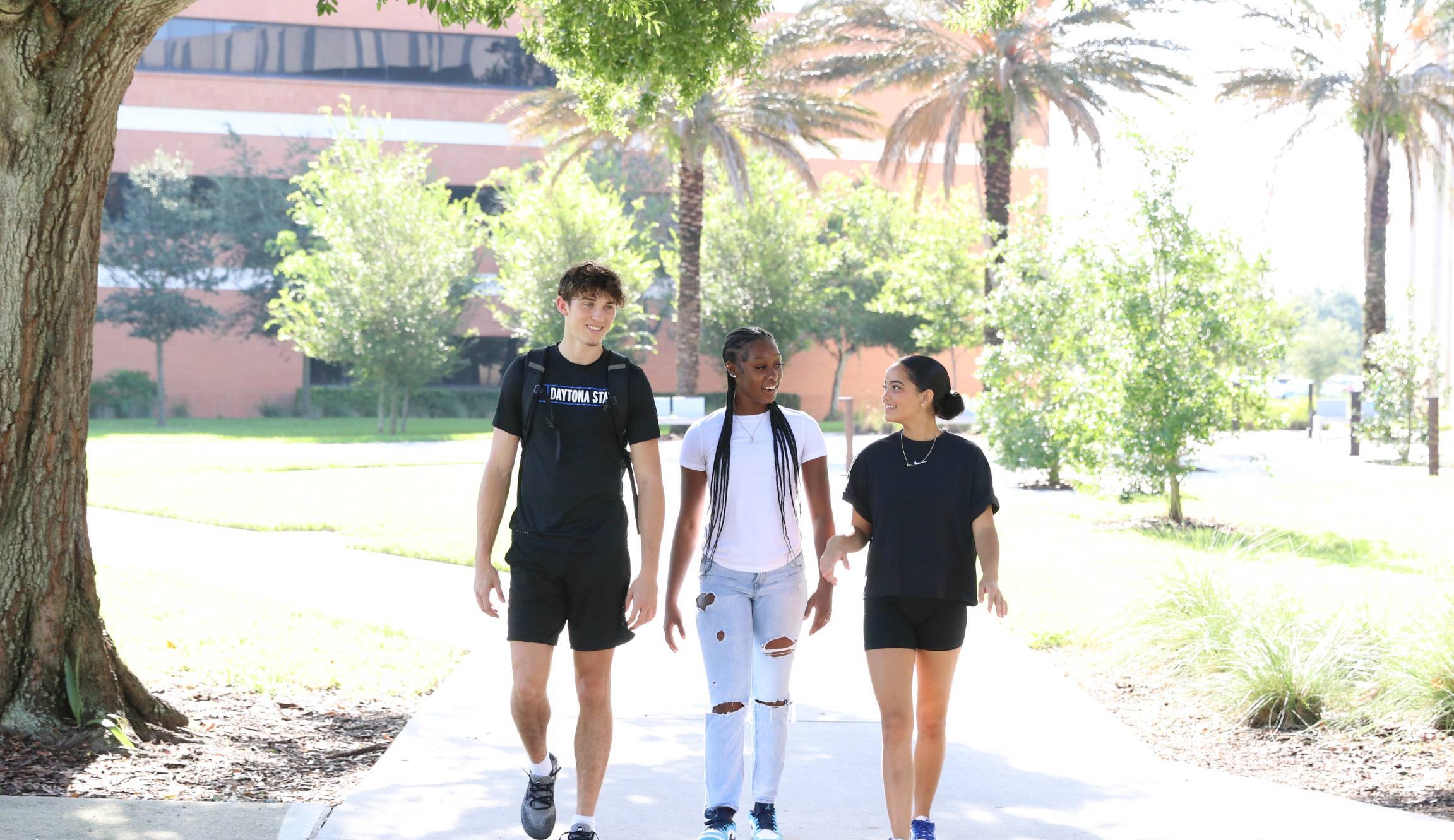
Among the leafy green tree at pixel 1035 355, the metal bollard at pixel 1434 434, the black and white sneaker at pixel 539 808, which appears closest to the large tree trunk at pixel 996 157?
the leafy green tree at pixel 1035 355

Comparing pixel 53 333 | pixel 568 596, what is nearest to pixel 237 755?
pixel 53 333

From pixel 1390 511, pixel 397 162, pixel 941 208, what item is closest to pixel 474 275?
pixel 397 162

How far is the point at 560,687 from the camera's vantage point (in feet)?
22.4

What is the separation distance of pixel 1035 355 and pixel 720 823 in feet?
44.9

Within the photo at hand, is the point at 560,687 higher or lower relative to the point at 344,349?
lower

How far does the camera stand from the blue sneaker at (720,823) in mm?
4262

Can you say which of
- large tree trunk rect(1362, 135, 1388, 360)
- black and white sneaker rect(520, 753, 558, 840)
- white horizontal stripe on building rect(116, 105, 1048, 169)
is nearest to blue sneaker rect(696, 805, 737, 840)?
black and white sneaker rect(520, 753, 558, 840)

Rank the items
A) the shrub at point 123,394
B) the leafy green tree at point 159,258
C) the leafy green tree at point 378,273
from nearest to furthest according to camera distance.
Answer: the leafy green tree at point 378,273
the leafy green tree at point 159,258
the shrub at point 123,394

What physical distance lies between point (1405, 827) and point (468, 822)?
320 cm

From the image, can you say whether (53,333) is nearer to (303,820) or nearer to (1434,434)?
(303,820)

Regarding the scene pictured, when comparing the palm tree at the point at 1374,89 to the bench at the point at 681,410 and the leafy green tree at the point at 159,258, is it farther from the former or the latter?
the leafy green tree at the point at 159,258

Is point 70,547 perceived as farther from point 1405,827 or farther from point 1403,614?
point 1403,614

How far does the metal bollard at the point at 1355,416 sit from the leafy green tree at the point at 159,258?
3042 cm

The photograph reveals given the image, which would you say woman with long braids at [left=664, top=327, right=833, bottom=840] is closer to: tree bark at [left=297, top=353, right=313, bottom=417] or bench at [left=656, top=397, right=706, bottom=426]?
bench at [left=656, top=397, right=706, bottom=426]
